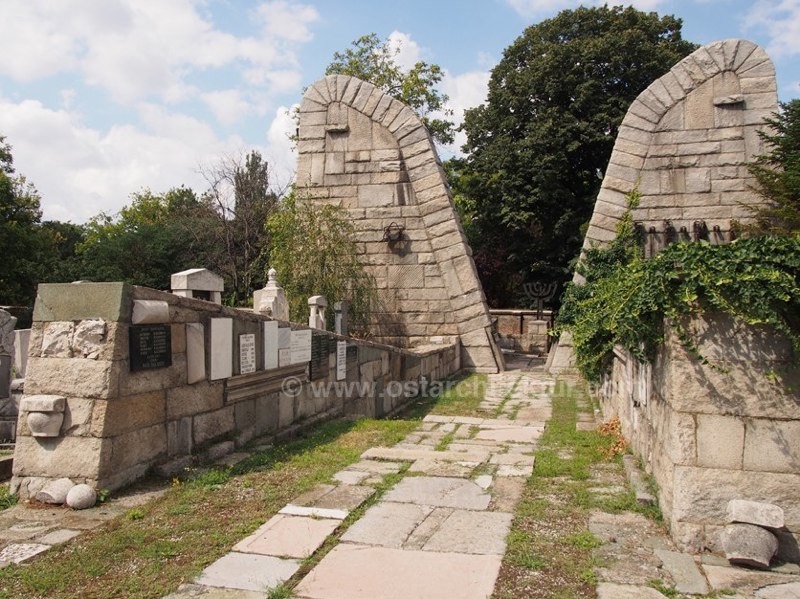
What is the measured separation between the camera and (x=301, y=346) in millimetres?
6391

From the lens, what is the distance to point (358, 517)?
361 cm

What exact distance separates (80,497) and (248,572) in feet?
4.68

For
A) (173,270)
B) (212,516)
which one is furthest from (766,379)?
(173,270)

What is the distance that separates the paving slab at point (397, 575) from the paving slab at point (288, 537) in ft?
0.53

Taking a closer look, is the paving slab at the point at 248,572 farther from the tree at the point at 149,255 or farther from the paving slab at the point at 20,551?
the tree at the point at 149,255

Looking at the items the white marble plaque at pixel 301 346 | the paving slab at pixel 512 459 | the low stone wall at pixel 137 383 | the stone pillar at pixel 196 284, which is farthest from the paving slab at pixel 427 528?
the stone pillar at pixel 196 284

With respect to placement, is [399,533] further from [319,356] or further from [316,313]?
[316,313]

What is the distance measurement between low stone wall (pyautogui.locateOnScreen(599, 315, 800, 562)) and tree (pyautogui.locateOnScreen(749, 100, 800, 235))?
25.8ft

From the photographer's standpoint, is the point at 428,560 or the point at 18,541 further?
the point at 18,541

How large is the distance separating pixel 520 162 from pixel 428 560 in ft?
60.6

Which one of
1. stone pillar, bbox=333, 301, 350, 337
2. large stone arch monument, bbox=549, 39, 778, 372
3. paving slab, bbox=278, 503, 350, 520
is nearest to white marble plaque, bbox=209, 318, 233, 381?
paving slab, bbox=278, 503, 350, 520

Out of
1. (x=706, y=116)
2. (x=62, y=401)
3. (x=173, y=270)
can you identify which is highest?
(x=706, y=116)

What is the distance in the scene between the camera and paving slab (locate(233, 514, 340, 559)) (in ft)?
10.2

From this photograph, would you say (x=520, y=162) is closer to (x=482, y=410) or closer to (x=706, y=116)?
(x=706, y=116)
